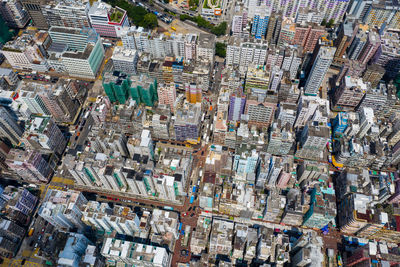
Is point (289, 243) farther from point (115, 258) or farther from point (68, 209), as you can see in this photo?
point (68, 209)

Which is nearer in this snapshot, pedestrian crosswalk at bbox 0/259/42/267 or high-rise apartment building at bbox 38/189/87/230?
high-rise apartment building at bbox 38/189/87/230

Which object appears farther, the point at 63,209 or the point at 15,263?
the point at 15,263

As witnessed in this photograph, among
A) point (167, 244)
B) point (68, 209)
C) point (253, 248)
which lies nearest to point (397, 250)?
point (253, 248)

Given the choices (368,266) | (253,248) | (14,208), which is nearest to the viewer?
(368,266)

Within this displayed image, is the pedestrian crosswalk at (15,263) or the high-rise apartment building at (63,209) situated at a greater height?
the high-rise apartment building at (63,209)

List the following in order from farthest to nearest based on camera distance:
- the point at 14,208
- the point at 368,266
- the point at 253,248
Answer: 1. the point at 14,208
2. the point at 253,248
3. the point at 368,266

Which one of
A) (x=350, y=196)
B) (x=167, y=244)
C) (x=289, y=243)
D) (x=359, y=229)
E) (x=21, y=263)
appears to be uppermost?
(x=350, y=196)

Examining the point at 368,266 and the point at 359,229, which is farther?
the point at 359,229

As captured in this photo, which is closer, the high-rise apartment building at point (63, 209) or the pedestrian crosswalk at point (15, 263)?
the high-rise apartment building at point (63, 209)

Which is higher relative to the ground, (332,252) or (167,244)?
(332,252)

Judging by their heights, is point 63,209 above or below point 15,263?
above

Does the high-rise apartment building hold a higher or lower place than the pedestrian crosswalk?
higher
